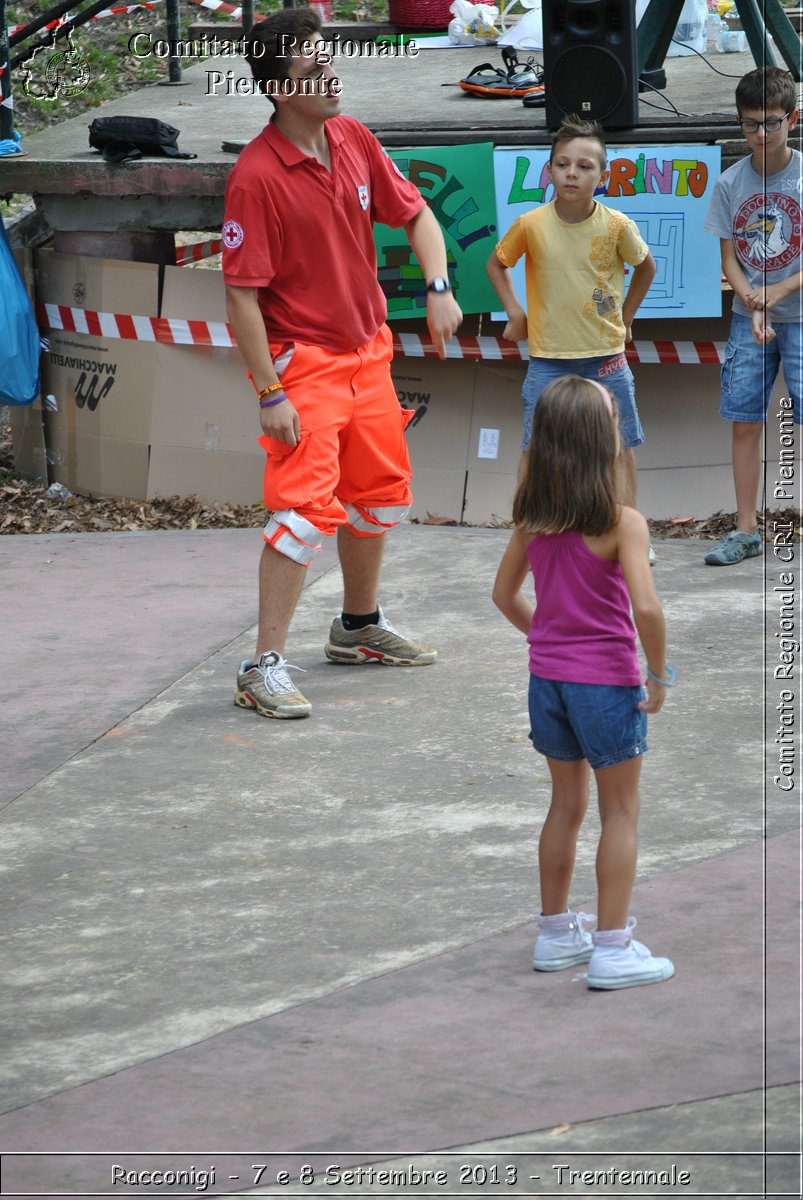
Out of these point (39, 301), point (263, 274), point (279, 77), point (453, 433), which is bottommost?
point (453, 433)

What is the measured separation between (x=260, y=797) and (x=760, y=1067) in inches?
78.7

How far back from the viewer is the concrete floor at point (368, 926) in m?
3.01

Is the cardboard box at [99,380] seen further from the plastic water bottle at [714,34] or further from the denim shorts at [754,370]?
the plastic water bottle at [714,34]

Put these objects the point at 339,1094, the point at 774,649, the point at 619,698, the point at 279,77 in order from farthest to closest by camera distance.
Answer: the point at 774,649, the point at 279,77, the point at 619,698, the point at 339,1094

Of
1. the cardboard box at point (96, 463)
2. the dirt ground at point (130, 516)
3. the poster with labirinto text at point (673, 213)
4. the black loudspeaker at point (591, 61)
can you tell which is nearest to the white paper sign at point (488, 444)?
the dirt ground at point (130, 516)

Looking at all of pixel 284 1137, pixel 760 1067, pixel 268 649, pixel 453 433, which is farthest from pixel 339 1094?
pixel 453 433

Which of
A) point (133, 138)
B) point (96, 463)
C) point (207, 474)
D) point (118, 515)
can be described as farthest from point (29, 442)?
point (133, 138)

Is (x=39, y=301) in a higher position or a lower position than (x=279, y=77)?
lower

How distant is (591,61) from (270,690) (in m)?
4.36

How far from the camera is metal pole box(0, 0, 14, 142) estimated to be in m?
8.99

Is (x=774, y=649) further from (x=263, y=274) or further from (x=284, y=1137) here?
(x=284, y=1137)

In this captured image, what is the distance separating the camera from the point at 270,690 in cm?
546

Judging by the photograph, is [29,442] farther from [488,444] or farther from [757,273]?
[757,273]

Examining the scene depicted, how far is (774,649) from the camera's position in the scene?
5.92 meters
